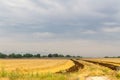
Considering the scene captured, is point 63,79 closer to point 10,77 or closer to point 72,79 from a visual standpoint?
point 72,79

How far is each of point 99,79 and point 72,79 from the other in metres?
2.03

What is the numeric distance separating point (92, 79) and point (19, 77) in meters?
A: 5.15

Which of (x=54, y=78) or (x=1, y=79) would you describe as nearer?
(x=1, y=79)

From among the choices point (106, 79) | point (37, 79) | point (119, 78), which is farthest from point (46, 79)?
point (119, 78)

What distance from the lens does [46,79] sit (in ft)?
85.0

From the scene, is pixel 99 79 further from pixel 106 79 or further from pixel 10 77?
pixel 10 77

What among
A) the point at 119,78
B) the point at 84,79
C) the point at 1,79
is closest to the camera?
the point at 1,79

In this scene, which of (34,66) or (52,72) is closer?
(52,72)

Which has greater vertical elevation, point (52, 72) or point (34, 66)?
point (34, 66)

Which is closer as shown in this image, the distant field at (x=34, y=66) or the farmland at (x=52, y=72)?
the farmland at (x=52, y=72)

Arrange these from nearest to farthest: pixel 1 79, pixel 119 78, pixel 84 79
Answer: pixel 1 79 → pixel 84 79 → pixel 119 78

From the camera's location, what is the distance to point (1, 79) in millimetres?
24766

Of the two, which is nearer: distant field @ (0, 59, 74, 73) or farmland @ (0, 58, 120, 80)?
farmland @ (0, 58, 120, 80)

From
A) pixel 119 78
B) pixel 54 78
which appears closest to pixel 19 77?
pixel 54 78
